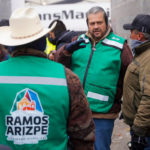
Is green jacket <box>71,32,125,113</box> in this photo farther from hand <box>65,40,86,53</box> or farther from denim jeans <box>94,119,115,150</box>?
hand <box>65,40,86,53</box>

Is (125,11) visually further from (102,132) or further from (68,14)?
(68,14)

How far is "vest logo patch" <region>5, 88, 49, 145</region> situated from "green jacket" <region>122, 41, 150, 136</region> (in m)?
1.29

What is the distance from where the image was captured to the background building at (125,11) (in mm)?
6458

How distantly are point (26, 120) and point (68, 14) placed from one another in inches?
513

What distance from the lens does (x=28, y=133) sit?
5.31 feet

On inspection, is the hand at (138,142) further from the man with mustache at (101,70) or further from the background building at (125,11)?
the background building at (125,11)

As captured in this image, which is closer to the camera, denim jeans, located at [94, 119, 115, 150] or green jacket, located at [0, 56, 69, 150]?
green jacket, located at [0, 56, 69, 150]

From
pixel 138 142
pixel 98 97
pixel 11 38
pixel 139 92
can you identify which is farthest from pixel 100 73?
pixel 11 38

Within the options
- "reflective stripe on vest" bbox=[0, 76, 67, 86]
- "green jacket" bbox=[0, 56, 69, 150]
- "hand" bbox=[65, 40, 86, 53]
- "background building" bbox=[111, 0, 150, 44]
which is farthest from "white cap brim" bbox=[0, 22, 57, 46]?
"background building" bbox=[111, 0, 150, 44]

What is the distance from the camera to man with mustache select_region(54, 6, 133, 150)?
3.00 m

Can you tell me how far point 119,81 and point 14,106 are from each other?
1.77m

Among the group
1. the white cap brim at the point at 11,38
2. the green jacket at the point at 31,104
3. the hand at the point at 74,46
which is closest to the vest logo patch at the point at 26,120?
the green jacket at the point at 31,104

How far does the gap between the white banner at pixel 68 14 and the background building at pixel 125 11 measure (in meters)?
3.98

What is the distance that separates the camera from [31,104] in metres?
1.60
